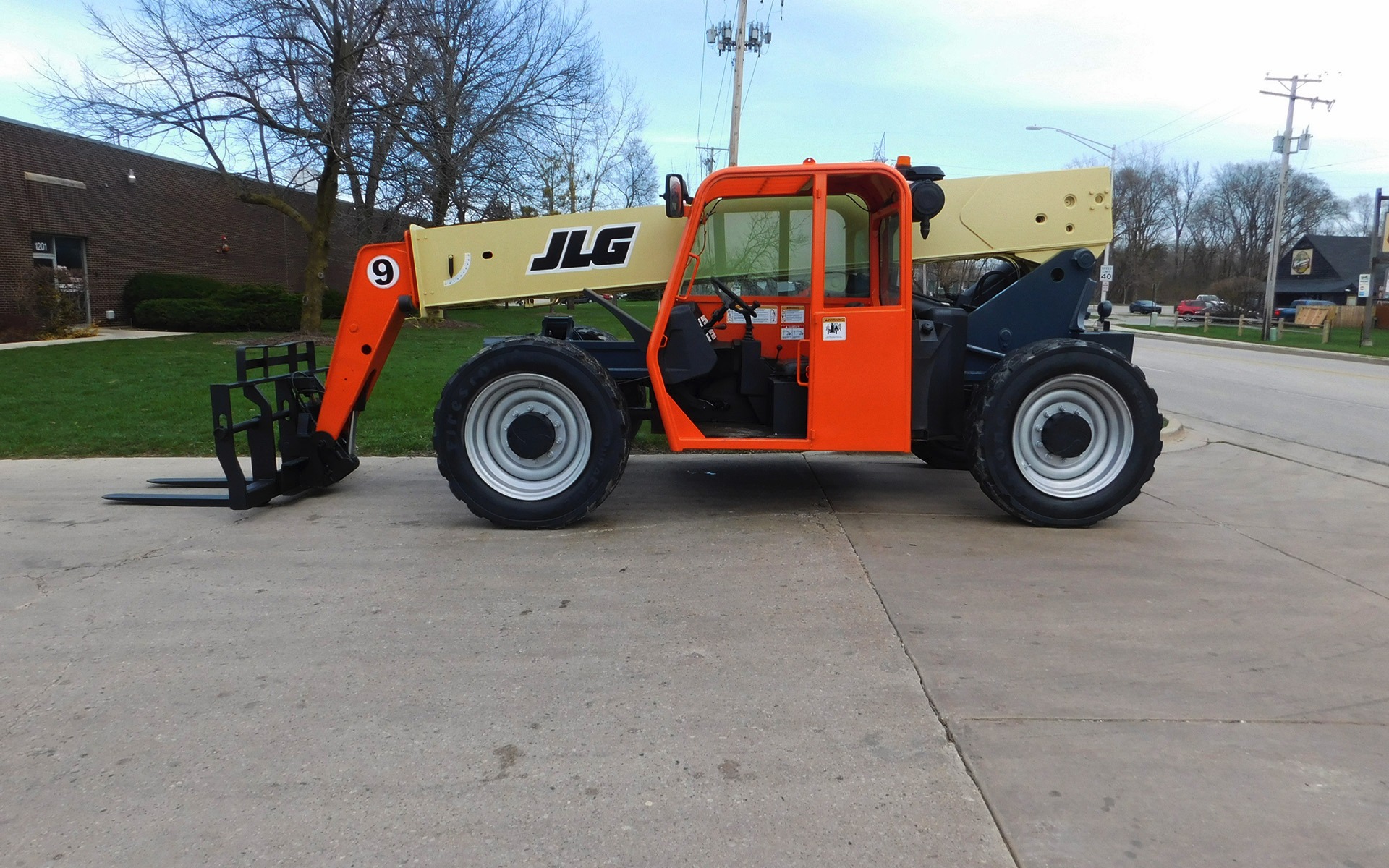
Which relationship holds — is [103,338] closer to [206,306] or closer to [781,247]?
[206,306]

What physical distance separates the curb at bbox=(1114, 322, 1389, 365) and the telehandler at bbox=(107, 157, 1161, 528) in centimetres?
1879

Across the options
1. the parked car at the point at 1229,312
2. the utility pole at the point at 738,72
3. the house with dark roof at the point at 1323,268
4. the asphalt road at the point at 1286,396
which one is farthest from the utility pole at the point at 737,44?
the house with dark roof at the point at 1323,268

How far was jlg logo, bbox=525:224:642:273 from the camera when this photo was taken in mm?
6332

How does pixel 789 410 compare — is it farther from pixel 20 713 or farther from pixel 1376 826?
pixel 20 713

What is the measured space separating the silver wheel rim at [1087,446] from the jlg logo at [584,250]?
2.79 meters

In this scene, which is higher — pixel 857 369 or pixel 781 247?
pixel 781 247

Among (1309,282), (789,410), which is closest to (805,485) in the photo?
(789,410)

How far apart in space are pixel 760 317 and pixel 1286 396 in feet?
41.1

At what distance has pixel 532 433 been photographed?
20.1 ft

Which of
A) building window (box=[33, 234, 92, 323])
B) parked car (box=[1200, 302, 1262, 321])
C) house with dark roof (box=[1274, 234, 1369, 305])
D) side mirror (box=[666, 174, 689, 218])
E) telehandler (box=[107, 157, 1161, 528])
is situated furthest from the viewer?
house with dark roof (box=[1274, 234, 1369, 305])

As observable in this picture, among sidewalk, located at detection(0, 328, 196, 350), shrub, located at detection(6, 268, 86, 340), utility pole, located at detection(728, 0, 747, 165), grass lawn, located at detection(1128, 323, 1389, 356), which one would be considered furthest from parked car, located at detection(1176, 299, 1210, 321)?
shrub, located at detection(6, 268, 86, 340)

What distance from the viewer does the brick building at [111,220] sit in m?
23.6

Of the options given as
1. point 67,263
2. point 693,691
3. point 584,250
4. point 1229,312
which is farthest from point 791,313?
point 1229,312

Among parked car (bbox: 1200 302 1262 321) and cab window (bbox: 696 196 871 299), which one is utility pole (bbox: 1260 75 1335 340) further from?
cab window (bbox: 696 196 871 299)
